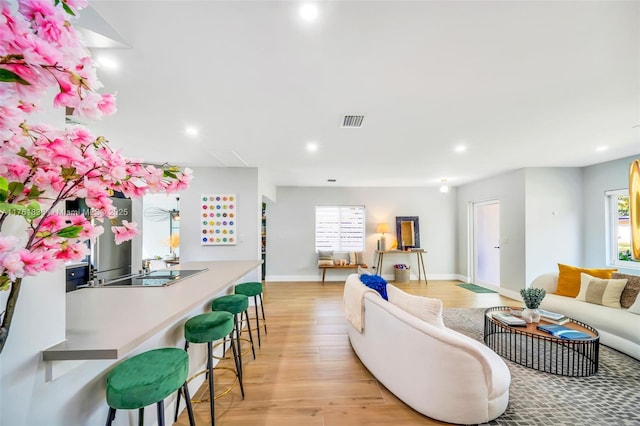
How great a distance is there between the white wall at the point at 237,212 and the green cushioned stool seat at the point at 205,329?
263 cm

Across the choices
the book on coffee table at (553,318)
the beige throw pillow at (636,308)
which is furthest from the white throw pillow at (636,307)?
the book on coffee table at (553,318)

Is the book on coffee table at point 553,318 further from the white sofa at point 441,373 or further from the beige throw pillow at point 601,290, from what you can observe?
the white sofa at point 441,373

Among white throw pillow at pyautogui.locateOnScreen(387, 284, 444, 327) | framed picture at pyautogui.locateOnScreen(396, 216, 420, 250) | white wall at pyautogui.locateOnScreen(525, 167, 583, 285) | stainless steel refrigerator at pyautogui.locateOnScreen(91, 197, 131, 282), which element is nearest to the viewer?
white throw pillow at pyautogui.locateOnScreen(387, 284, 444, 327)

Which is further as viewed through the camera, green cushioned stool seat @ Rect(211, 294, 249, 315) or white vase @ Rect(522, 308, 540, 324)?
white vase @ Rect(522, 308, 540, 324)

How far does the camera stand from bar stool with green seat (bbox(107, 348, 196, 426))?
1083 millimetres

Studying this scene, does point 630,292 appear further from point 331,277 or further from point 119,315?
point 331,277

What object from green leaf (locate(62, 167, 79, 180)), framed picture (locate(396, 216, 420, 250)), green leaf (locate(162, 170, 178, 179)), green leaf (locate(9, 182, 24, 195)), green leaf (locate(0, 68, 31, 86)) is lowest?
framed picture (locate(396, 216, 420, 250))

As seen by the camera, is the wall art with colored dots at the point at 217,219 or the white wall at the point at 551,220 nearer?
the wall art with colored dots at the point at 217,219

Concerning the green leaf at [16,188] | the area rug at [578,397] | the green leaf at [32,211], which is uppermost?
the green leaf at [16,188]

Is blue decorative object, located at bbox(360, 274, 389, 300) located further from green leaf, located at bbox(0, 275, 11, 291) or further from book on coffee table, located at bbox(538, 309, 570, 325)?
green leaf, located at bbox(0, 275, 11, 291)

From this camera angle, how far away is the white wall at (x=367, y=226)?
6.64 metres

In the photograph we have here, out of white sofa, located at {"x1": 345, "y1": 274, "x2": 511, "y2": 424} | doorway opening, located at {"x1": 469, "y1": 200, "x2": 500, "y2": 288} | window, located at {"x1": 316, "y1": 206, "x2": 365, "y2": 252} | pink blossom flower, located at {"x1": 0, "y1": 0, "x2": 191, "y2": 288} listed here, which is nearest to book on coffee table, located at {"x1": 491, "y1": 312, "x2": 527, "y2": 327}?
white sofa, located at {"x1": 345, "y1": 274, "x2": 511, "y2": 424}

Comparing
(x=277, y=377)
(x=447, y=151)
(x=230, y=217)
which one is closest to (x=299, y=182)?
(x=230, y=217)

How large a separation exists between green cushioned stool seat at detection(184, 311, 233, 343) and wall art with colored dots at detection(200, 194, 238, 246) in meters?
2.70
